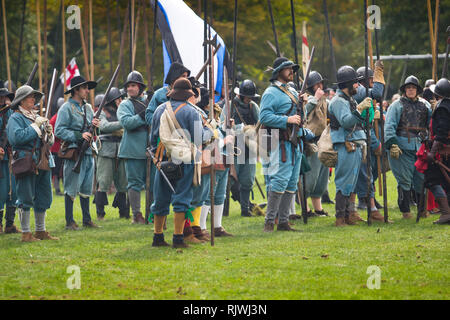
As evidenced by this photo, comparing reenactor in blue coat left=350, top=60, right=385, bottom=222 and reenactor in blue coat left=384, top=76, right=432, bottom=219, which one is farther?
reenactor in blue coat left=384, top=76, right=432, bottom=219

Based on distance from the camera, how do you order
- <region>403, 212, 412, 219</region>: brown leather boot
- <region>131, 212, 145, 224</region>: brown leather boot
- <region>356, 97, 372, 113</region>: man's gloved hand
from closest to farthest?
1. <region>356, 97, 372, 113</region>: man's gloved hand
2. <region>403, 212, 412, 219</region>: brown leather boot
3. <region>131, 212, 145, 224</region>: brown leather boot

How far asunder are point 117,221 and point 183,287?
20.3 ft

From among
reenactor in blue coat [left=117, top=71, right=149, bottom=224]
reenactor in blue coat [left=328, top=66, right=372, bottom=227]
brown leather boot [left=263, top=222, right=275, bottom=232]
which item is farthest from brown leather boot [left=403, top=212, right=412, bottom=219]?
reenactor in blue coat [left=117, top=71, right=149, bottom=224]

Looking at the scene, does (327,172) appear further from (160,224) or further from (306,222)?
(160,224)

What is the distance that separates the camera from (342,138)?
10.8 metres

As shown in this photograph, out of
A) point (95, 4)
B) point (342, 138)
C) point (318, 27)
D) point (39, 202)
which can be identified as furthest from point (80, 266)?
point (318, 27)

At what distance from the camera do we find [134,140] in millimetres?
12133

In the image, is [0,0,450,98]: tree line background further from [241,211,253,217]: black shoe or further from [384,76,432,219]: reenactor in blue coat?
[384,76,432,219]: reenactor in blue coat

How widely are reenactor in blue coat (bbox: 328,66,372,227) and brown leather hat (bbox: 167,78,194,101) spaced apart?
107 inches

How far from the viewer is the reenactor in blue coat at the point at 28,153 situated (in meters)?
9.89

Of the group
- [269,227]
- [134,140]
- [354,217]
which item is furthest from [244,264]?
[134,140]

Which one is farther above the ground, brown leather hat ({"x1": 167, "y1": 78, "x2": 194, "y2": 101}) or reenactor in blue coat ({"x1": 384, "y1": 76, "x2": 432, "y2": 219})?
brown leather hat ({"x1": 167, "y1": 78, "x2": 194, "y2": 101})

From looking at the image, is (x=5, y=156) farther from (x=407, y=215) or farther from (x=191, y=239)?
(x=407, y=215)

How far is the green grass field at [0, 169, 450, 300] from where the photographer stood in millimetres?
6465
